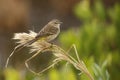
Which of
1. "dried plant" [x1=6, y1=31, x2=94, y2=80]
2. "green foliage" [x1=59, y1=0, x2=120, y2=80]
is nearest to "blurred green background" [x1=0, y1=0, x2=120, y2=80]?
"green foliage" [x1=59, y1=0, x2=120, y2=80]

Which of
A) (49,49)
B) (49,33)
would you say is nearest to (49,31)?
(49,33)

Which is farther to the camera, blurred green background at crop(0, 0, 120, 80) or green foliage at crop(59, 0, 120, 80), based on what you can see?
green foliage at crop(59, 0, 120, 80)

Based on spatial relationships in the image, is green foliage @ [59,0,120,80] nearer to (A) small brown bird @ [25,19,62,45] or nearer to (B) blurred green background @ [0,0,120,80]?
(B) blurred green background @ [0,0,120,80]

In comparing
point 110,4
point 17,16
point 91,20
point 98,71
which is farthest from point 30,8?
point 98,71

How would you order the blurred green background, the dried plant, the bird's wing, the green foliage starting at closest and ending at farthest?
the dried plant
the bird's wing
the blurred green background
the green foliage

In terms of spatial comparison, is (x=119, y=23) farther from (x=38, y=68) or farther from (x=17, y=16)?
(x=17, y=16)

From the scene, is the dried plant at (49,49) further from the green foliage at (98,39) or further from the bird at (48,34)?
the green foliage at (98,39)

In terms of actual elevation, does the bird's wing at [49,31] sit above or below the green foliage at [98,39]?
above

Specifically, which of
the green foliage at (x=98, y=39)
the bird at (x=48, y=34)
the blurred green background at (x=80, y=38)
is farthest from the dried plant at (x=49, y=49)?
the green foliage at (x=98, y=39)

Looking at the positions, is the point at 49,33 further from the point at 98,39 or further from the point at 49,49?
the point at 98,39
